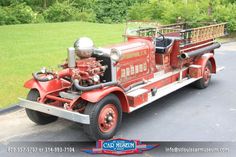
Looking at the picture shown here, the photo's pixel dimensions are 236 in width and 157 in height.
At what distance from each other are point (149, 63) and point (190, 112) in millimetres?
1338

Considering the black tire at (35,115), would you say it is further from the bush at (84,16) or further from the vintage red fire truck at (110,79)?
the bush at (84,16)

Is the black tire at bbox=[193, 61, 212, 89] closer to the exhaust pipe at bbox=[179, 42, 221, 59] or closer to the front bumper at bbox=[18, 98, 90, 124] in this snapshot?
the exhaust pipe at bbox=[179, 42, 221, 59]

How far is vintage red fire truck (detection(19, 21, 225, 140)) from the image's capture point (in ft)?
18.2

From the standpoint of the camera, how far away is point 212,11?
20.6 metres

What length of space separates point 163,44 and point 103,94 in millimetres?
3093

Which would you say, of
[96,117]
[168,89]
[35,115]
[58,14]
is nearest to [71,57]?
[96,117]

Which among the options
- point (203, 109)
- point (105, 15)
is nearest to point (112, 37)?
point (203, 109)

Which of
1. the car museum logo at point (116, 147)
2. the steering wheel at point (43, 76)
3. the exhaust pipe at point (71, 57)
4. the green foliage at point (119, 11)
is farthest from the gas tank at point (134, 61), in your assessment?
the green foliage at point (119, 11)

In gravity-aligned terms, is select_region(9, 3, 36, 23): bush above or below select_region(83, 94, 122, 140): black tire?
above

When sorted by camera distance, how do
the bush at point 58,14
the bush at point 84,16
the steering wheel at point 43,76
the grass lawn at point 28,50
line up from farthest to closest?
1. the bush at point 84,16
2. the bush at point 58,14
3. the grass lawn at point 28,50
4. the steering wheel at point 43,76

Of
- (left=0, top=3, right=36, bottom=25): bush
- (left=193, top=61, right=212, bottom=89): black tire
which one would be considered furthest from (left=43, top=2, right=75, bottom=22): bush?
(left=193, top=61, right=212, bottom=89): black tire

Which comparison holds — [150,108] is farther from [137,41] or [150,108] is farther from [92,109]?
[92,109]

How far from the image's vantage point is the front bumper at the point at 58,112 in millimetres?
5234

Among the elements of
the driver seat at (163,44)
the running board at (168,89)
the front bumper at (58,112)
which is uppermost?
the driver seat at (163,44)
